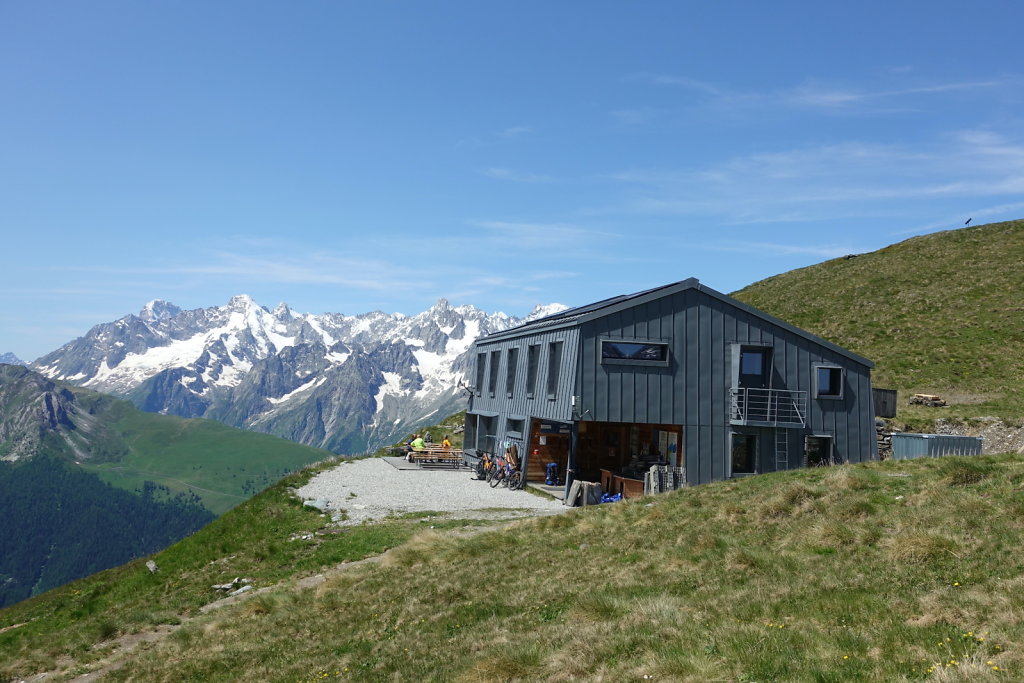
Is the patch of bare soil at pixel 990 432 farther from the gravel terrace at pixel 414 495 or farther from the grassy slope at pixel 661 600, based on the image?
the gravel terrace at pixel 414 495

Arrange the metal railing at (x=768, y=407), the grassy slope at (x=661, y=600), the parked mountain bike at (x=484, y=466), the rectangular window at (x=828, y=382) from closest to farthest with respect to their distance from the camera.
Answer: the grassy slope at (x=661, y=600), the metal railing at (x=768, y=407), the rectangular window at (x=828, y=382), the parked mountain bike at (x=484, y=466)

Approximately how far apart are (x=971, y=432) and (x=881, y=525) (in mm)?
34049

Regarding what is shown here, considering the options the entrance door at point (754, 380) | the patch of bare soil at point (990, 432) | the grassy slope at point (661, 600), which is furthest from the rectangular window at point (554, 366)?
the patch of bare soil at point (990, 432)

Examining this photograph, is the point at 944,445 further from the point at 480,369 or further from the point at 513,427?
the point at 480,369

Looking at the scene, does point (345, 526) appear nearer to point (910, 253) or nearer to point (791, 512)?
point (791, 512)

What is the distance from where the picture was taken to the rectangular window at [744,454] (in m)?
33.5

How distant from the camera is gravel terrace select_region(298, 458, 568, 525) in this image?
2806cm

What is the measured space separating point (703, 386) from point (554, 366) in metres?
6.71

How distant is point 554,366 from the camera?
3503 centimetres

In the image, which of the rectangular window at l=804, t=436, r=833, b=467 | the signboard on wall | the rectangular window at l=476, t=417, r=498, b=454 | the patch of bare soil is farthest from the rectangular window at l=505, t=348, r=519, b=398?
the patch of bare soil

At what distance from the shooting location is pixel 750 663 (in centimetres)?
868

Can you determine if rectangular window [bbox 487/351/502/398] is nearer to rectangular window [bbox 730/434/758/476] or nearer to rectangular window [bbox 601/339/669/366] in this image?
rectangular window [bbox 601/339/669/366]

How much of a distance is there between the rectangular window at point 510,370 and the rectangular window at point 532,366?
246 cm

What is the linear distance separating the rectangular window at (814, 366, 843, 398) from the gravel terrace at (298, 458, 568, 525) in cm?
1364
